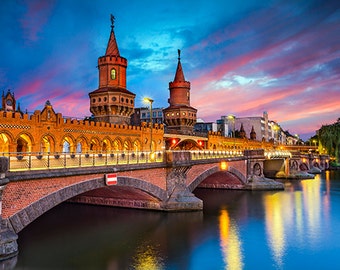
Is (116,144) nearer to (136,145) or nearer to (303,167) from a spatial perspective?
(136,145)

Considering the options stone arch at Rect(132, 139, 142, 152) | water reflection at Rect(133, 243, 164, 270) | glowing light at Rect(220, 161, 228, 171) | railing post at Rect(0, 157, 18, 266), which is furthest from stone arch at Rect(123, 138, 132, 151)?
railing post at Rect(0, 157, 18, 266)

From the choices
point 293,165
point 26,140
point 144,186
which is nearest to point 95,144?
point 26,140

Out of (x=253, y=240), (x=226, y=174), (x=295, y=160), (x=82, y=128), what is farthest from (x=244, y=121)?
(x=253, y=240)

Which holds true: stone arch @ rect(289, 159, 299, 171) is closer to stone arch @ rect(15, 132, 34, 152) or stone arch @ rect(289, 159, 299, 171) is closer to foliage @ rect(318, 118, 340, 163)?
foliage @ rect(318, 118, 340, 163)

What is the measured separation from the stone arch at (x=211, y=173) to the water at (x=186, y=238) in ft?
9.71

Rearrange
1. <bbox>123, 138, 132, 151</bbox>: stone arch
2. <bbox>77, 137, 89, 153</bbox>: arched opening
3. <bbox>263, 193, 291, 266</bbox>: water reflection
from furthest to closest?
<bbox>123, 138, 132, 151</bbox>: stone arch
<bbox>77, 137, 89, 153</bbox>: arched opening
<bbox>263, 193, 291, 266</bbox>: water reflection

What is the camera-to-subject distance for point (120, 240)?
2575 cm

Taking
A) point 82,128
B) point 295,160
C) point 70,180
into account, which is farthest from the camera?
point 295,160

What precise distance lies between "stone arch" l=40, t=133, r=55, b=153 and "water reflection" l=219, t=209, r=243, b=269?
1902 cm

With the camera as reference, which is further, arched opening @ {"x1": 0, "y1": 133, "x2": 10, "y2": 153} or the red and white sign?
arched opening @ {"x1": 0, "y1": 133, "x2": 10, "y2": 153}

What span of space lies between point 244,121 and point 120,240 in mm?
121882

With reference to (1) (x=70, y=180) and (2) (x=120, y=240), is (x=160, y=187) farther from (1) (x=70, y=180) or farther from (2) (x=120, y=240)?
(1) (x=70, y=180)

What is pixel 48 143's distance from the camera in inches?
1475

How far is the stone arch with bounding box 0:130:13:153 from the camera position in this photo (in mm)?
32403
